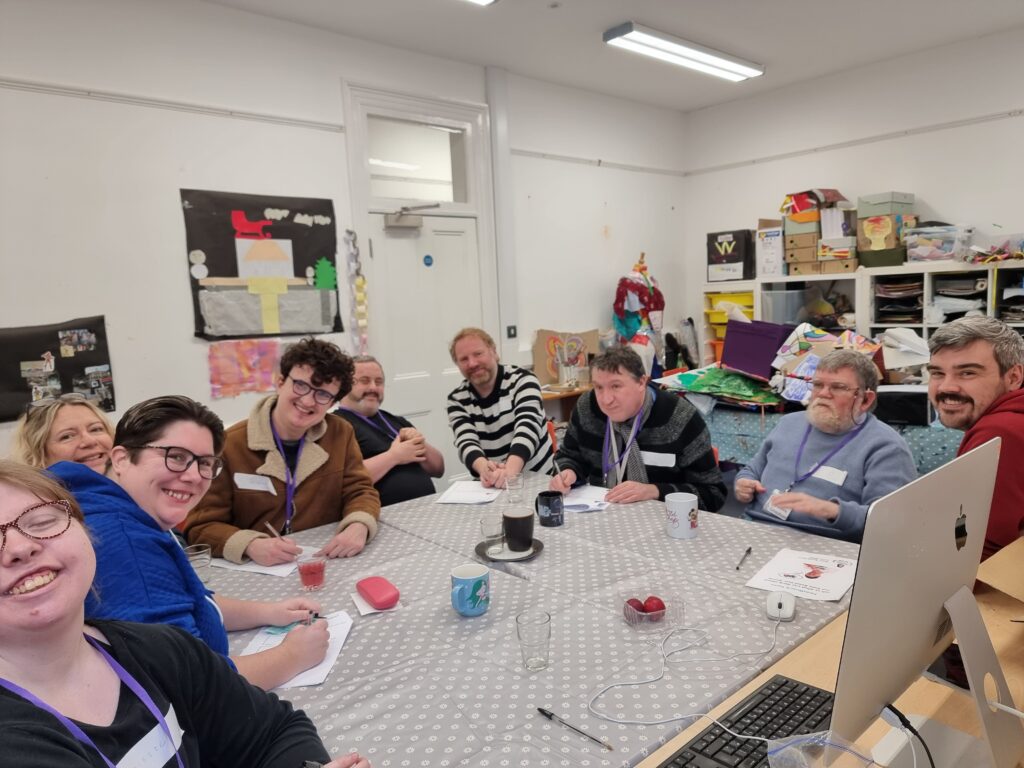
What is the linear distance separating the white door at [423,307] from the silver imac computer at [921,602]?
373cm

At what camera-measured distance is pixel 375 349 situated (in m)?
4.36

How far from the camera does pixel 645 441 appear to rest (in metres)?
2.48

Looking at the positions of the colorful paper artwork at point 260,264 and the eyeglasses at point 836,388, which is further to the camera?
the colorful paper artwork at point 260,264

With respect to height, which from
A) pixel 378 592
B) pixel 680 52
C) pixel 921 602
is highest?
pixel 680 52

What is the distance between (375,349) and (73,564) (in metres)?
3.57

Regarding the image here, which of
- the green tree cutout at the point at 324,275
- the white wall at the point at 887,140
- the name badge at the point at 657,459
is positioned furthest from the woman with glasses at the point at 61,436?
the white wall at the point at 887,140

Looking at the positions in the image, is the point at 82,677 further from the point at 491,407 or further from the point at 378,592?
the point at 491,407

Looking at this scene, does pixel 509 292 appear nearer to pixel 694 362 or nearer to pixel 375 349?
pixel 375 349

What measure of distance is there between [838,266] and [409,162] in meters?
3.89

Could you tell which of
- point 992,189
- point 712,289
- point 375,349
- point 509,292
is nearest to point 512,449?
point 375,349

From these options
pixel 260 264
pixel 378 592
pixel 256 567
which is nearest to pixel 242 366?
pixel 260 264

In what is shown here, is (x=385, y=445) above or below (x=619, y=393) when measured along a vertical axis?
below

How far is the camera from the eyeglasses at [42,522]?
81 centimetres

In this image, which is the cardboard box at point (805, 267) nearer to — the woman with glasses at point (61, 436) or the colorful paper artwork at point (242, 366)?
the colorful paper artwork at point (242, 366)
